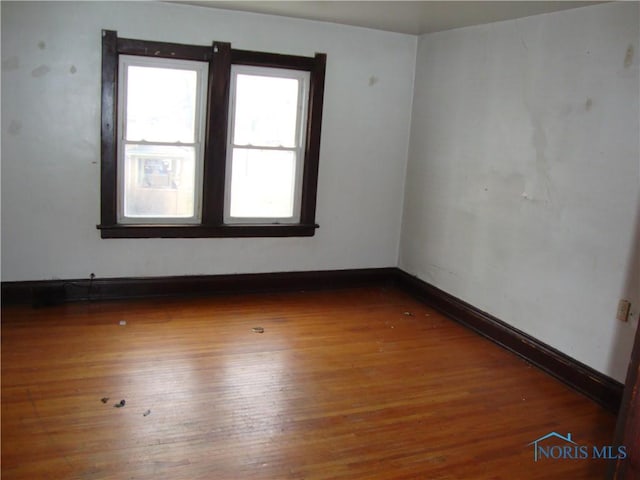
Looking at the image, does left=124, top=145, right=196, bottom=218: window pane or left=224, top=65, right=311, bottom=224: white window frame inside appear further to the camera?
left=224, top=65, right=311, bottom=224: white window frame inside

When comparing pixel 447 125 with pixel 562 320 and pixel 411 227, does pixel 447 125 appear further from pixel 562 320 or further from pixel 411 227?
pixel 562 320

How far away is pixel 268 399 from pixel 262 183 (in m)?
2.35

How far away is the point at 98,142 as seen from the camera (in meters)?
4.43

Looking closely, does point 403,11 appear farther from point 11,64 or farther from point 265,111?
point 11,64

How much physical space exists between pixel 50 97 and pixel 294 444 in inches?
125

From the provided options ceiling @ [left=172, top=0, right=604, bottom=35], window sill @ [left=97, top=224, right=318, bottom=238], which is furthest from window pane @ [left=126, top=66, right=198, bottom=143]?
window sill @ [left=97, top=224, right=318, bottom=238]

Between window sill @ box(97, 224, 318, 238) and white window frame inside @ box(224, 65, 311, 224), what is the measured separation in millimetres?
76

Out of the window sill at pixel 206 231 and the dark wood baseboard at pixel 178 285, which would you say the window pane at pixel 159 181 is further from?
the dark wood baseboard at pixel 178 285

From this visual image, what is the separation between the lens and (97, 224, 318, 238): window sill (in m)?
4.59

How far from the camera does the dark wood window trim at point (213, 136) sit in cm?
436

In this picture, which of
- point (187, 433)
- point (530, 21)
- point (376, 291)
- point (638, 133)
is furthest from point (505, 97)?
point (187, 433)

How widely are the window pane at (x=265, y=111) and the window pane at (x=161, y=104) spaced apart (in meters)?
0.40
